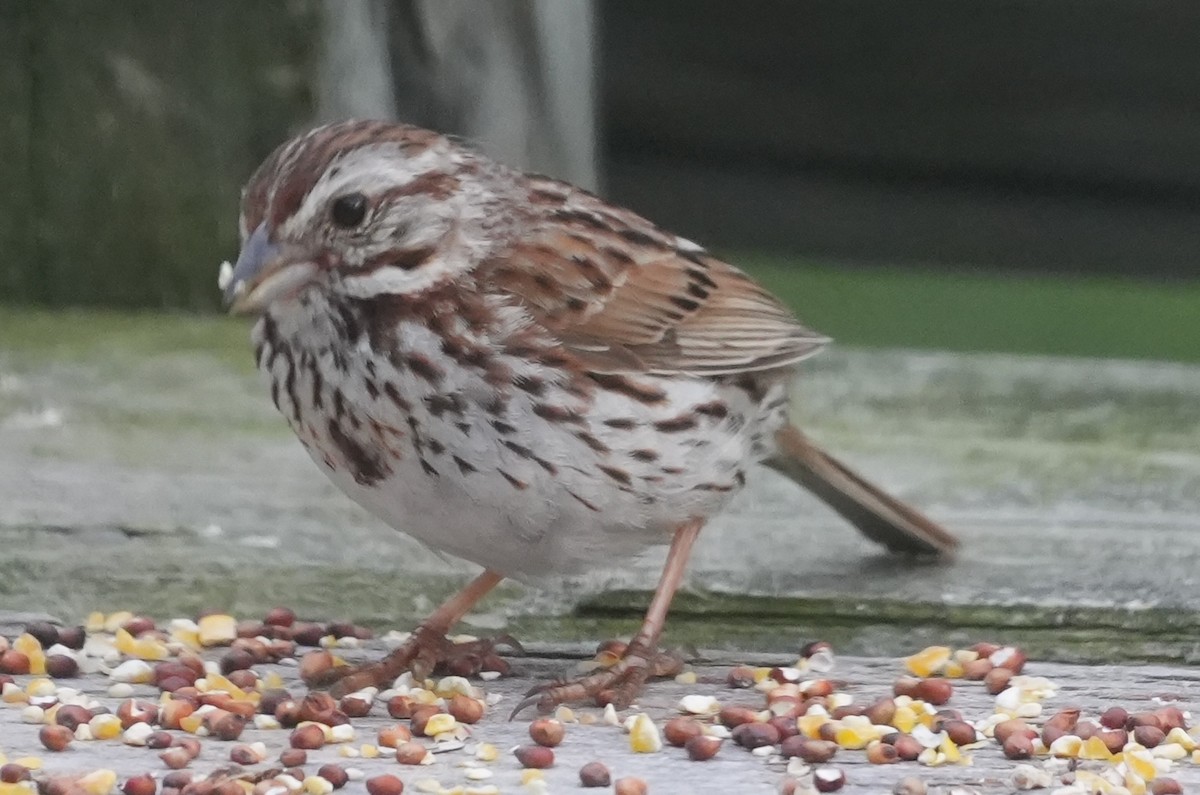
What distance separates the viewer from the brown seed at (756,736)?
233 centimetres

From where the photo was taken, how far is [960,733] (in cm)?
234

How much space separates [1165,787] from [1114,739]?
0.13m

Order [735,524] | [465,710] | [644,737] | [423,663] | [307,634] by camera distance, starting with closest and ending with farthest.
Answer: [644,737], [465,710], [423,663], [307,634], [735,524]

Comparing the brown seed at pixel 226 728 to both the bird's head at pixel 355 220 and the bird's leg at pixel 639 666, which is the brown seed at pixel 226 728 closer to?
the bird's leg at pixel 639 666

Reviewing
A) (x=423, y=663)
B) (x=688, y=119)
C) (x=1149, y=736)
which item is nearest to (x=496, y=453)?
(x=423, y=663)

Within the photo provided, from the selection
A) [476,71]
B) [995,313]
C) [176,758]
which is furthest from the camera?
[995,313]

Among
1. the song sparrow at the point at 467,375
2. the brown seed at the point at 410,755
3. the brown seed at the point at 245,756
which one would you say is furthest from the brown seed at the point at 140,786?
the song sparrow at the point at 467,375

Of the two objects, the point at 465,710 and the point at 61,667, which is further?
the point at 61,667

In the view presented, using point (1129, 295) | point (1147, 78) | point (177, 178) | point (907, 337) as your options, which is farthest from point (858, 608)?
point (1129, 295)

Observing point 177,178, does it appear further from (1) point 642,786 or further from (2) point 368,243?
(1) point 642,786

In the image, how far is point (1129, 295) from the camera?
745cm

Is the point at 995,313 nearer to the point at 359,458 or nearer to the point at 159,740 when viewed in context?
the point at 359,458

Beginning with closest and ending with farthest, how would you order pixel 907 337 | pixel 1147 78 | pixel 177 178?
pixel 177 178 < pixel 1147 78 < pixel 907 337

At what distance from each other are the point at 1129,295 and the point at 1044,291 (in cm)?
31
